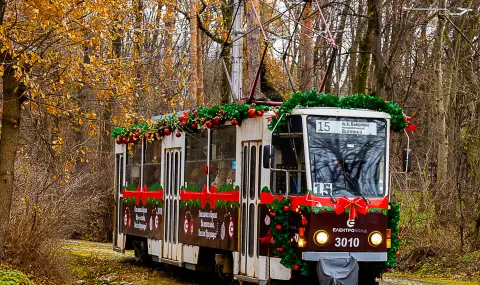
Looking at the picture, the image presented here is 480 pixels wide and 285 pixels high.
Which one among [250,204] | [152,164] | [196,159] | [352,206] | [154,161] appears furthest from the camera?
[152,164]

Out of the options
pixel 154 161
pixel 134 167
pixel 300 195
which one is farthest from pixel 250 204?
pixel 134 167

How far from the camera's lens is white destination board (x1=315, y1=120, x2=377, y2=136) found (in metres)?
14.8

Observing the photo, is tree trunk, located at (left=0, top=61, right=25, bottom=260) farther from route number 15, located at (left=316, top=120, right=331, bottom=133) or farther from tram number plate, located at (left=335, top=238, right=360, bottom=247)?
tram number plate, located at (left=335, top=238, right=360, bottom=247)

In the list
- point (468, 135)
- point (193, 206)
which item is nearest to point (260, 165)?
point (193, 206)

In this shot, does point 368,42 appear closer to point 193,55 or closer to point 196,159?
point 193,55

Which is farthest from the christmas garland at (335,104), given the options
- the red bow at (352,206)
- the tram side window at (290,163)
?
the red bow at (352,206)

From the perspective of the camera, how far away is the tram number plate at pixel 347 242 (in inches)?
577

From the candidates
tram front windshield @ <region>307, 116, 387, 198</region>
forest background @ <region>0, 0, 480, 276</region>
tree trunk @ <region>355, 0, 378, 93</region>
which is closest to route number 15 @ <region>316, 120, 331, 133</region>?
tram front windshield @ <region>307, 116, 387, 198</region>

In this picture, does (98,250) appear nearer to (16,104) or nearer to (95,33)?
(16,104)

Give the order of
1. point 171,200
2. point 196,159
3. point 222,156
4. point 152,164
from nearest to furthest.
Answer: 1. point 222,156
2. point 196,159
3. point 171,200
4. point 152,164

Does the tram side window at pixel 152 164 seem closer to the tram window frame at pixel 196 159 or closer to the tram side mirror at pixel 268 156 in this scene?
the tram window frame at pixel 196 159

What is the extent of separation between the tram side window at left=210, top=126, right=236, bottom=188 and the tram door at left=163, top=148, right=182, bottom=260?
6.00ft

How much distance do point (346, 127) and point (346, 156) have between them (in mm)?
459

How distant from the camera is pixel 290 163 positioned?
48.8 feet
